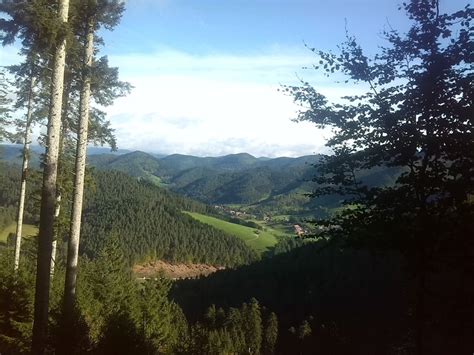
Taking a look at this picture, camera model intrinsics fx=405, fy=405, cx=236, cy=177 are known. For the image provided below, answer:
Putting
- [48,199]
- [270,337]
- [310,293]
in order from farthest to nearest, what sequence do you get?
[310,293]
[270,337]
[48,199]

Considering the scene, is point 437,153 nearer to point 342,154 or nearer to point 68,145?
point 342,154

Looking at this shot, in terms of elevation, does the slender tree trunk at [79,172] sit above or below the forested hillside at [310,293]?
above

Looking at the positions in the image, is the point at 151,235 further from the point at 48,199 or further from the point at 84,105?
the point at 48,199

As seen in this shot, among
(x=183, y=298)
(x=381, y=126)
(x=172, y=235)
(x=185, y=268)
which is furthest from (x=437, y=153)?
(x=172, y=235)

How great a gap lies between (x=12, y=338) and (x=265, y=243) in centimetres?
17967

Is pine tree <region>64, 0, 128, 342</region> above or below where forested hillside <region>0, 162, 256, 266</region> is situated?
above

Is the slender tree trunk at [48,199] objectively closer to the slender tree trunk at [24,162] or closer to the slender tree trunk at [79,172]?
the slender tree trunk at [79,172]

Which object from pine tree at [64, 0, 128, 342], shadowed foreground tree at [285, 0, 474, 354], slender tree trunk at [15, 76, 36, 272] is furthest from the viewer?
slender tree trunk at [15, 76, 36, 272]

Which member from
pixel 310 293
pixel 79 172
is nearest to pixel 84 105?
pixel 79 172

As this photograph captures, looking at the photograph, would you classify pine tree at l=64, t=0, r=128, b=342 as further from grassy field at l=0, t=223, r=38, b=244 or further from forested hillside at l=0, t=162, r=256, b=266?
forested hillside at l=0, t=162, r=256, b=266

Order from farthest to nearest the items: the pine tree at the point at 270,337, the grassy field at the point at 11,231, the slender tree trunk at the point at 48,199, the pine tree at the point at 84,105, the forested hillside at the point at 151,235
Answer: the forested hillside at the point at 151,235 < the grassy field at the point at 11,231 < the pine tree at the point at 270,337 < the pine tree at the point at 84,105 < the slender tree trunk at the point at 48,199

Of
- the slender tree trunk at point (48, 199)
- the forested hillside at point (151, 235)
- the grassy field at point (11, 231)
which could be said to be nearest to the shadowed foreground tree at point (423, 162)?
the slender tree trunk at point (48, 199)

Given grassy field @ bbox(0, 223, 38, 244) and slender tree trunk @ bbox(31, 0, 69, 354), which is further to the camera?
grassy field @ bbox(0, 223, 38, 244)

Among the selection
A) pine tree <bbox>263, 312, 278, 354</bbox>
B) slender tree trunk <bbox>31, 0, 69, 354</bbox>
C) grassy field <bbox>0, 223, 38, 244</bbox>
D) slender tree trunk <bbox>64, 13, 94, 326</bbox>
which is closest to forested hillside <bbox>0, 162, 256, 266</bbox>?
grassy field <bbox>0, 223, 38, 244</bbox>
